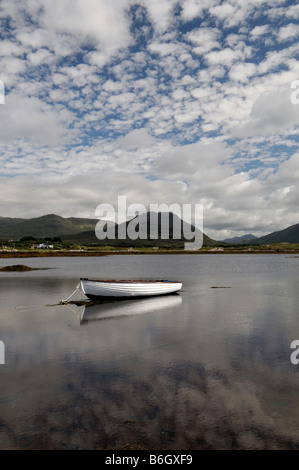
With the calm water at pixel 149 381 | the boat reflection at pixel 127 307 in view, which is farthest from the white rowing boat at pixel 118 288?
the calm water at pixel 149 381

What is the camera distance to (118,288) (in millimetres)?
36500

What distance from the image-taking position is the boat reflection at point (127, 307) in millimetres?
30000

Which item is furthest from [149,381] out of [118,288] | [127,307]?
[118,288]

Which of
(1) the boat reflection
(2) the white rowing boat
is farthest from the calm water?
(2) the white rowing boat

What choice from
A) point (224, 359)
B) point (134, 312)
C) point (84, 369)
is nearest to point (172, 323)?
point (134, 312)

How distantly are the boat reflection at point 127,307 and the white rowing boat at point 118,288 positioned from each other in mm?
989

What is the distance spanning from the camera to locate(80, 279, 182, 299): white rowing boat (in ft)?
117

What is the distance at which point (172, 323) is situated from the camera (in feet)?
89.0

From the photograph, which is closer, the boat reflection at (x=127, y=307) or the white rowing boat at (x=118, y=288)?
the boat reflection at (x=127, y=307)

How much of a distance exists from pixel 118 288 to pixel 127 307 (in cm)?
318

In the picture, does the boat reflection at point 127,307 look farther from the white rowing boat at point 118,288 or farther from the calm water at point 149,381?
the white rowing boat at point 118,288

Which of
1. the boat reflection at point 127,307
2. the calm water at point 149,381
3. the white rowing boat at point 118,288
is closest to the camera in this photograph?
the calm water at point 149,381
